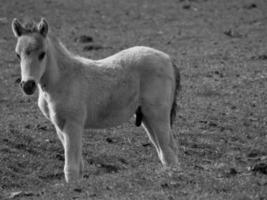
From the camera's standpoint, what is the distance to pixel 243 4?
28.9 metres

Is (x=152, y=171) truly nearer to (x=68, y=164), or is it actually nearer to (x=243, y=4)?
(x=68, y=164)

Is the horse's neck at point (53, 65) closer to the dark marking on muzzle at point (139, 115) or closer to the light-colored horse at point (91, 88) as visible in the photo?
the light-colored horse at point (91, 88)

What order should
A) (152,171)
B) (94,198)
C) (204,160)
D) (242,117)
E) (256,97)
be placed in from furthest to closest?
(256,97), (242,117), (204,160), (152,171), (94,198)

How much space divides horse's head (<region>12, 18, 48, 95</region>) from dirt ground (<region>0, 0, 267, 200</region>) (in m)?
1.41

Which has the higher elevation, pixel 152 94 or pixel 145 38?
pixel 152 94

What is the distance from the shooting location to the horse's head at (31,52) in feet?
28.6

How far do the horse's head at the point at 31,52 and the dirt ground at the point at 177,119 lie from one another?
1.41 meters

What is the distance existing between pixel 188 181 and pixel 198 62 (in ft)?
36.0

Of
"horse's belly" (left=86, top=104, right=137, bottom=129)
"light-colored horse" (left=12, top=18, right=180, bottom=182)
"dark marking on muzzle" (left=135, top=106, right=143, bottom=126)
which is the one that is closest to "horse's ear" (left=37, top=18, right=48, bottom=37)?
"light-colored horse" (left=12, top=18, right=180, bottom=182)

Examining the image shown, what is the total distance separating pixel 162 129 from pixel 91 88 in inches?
48.9

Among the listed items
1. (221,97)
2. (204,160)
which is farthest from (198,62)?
(204,160)

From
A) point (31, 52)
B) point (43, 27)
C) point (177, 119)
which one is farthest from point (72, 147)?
point (177, 119)

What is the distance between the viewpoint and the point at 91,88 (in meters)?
9.65

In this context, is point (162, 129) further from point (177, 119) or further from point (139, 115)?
point (177, 119)
